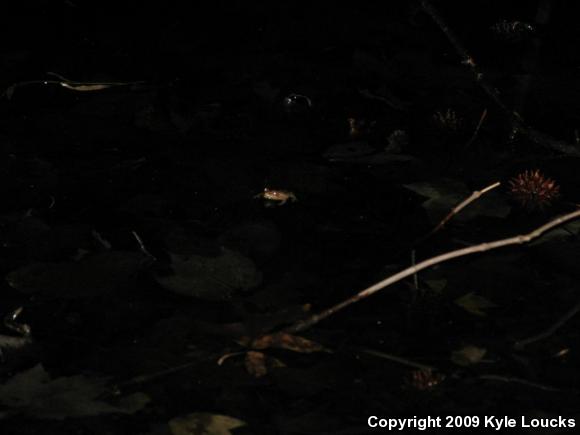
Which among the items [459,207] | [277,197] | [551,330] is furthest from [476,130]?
[551,330]

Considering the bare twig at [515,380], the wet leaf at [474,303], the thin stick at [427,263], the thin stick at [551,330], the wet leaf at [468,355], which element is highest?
the thin stick at [427,263]

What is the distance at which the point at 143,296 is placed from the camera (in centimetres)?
208

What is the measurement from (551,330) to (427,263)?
0.29 metres

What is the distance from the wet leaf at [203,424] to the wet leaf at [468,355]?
0.44 metres

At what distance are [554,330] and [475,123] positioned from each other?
1.07 m

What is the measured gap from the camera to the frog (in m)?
2.49

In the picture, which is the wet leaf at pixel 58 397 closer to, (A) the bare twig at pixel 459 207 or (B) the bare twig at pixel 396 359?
(B) the bare twig at pixel 396 359

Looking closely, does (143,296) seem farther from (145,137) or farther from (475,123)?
(475,123)

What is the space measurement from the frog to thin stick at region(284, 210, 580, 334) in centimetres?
45

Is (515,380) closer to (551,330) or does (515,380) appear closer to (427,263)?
(551,330)

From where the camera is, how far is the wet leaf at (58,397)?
172 cm

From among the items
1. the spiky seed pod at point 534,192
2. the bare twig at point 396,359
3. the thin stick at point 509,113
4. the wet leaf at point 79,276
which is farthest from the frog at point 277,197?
the thin stick at point 509,113

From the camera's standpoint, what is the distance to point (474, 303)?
207cm

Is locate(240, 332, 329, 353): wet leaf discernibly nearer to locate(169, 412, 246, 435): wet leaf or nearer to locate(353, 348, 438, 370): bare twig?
locate(353, 348, 438, 370): bare twig
